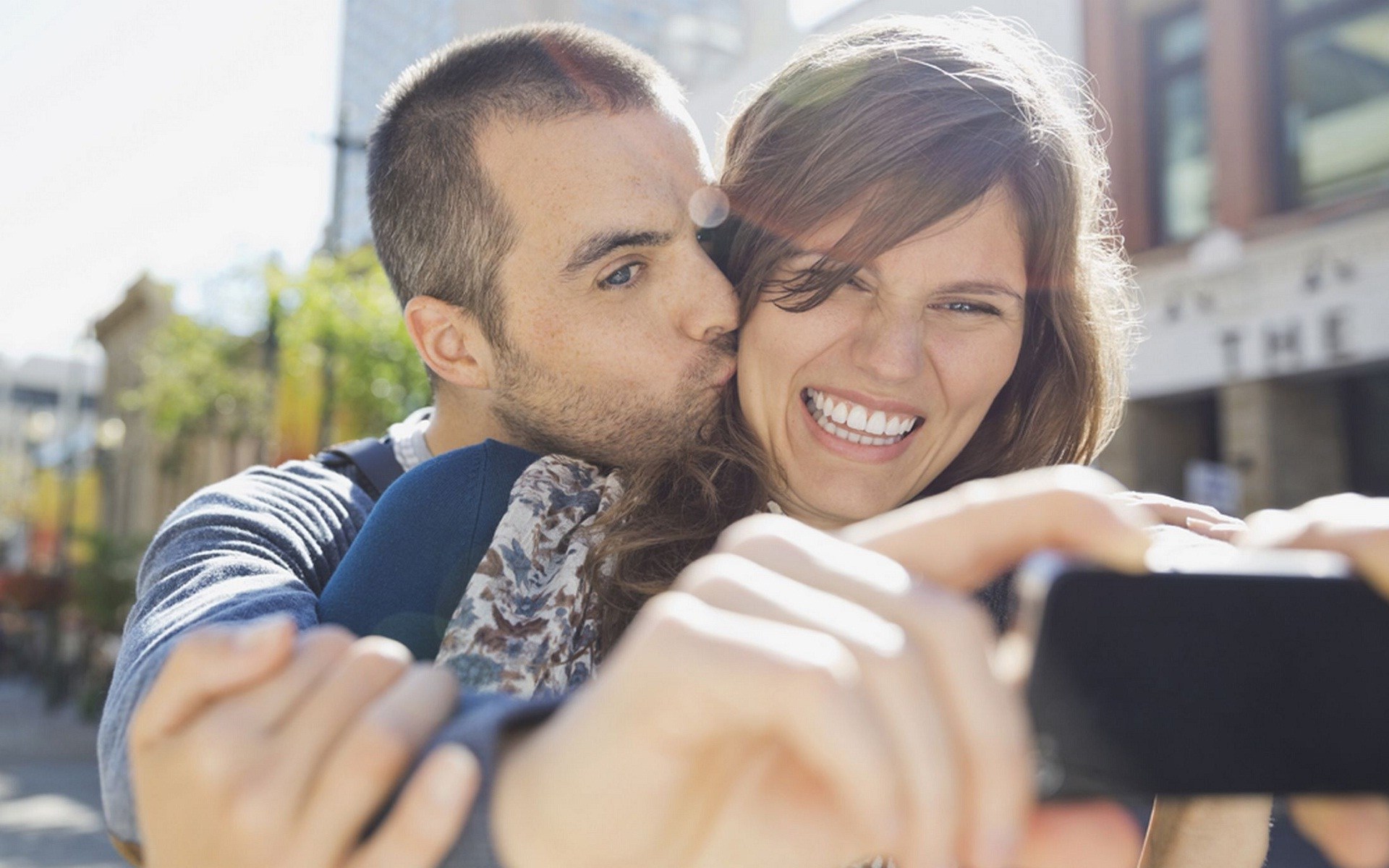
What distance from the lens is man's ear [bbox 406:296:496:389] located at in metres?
2.33

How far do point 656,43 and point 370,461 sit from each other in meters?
23.5

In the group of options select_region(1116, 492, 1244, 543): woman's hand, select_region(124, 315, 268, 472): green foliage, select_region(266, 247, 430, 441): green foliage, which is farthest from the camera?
select_region(124, 315, 268, 472): green foliage

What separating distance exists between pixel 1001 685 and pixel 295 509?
5.17ft

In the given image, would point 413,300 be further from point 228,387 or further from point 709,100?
point 228,387

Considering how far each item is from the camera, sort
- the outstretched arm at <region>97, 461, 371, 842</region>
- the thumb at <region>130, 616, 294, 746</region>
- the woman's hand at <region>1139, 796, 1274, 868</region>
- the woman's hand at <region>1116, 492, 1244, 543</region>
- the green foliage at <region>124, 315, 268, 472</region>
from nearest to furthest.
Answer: the thumb at <region>130, 616, 294, 746</region>
the outstretched arm at <region>97, 461, 371, 842</region>
the woman's hand at <region>1116, 492, 1244, 543</region>
the woman's hand at <region>1139, 796, 1274, 868</region>
the green foliage at <region>124, 315, 268, 472</region>

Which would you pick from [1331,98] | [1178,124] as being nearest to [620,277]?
[1331,98]

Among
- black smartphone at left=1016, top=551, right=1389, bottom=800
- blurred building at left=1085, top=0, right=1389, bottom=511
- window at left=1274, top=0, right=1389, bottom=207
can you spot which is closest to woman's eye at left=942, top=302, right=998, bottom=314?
black smartphone at left=1016, top=551, right=1389, bottom=800

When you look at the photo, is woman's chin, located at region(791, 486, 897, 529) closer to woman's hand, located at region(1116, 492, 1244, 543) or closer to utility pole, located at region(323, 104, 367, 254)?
woman's hand, located at region(1116, 492, 1244, 543)

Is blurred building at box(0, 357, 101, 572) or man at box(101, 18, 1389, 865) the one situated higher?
man at box(101, 18, 1389, 865)

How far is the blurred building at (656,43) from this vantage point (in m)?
7.27

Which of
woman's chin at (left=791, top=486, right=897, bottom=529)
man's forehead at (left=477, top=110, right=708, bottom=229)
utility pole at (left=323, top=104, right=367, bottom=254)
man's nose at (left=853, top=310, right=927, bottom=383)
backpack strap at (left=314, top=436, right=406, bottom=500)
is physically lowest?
utility pole at (left=323, top=104, right=367, bottom=254)

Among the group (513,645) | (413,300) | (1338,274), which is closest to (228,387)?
(1338,274)

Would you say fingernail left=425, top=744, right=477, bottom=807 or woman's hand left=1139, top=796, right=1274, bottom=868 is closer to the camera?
fingernail left=425, top=744, right=477, bottom=807

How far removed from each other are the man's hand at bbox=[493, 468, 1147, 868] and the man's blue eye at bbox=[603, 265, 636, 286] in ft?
5.03
